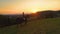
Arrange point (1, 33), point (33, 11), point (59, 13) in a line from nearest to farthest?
point (1, 33) → point (33, 11) → point (59, 13)

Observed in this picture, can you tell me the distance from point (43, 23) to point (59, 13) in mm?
1859

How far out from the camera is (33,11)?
10766 millimetres

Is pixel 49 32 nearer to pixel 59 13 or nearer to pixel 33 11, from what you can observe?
pixel 33 11

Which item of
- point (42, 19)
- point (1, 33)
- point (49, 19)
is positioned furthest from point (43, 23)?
point (1, 33)

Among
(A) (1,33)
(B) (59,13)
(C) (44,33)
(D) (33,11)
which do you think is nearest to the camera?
(C) (44,33)

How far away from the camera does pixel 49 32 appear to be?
8281 mm

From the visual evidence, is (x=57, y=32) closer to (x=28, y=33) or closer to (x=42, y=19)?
(x=28, y=33)

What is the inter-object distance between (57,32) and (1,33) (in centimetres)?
354

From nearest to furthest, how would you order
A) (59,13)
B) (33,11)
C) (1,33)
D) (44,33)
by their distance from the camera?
(44,33) → (1,33) → (33,11) → (59,13)

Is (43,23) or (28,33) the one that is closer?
(28,33)

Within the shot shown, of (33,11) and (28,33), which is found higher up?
(33,11)

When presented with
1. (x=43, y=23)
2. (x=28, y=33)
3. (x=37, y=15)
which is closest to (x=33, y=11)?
(x=37, y=15)

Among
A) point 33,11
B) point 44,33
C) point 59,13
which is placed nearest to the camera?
point 44,33

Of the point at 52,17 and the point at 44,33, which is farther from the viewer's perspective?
the point at 52,17
